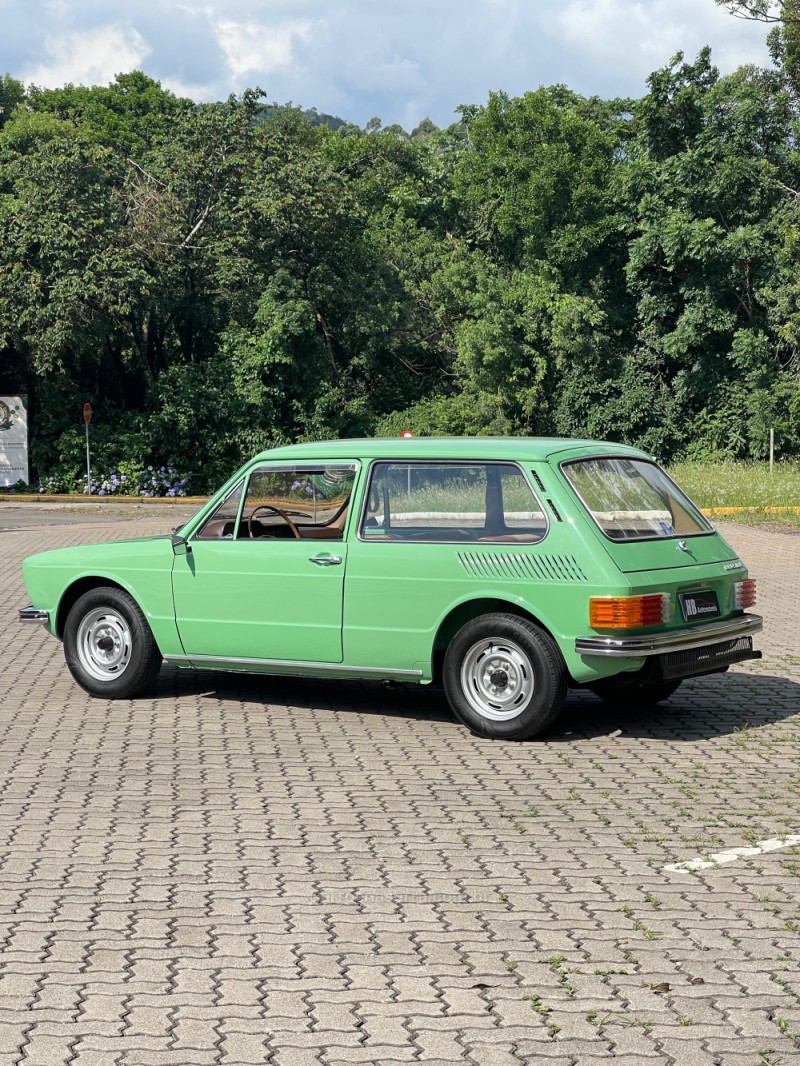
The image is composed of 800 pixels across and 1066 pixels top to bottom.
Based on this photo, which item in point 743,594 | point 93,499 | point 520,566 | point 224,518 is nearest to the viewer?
point 520,566

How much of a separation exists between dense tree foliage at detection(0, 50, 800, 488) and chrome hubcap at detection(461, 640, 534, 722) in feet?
95.3

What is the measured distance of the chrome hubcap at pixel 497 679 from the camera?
8.28 m

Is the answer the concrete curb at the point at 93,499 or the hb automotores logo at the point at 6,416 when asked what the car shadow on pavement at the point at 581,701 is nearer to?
the concrete curb at the point at 93,499

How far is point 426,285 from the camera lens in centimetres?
4488

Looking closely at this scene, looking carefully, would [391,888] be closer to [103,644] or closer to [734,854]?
[734,854]

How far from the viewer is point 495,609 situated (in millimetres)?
8461

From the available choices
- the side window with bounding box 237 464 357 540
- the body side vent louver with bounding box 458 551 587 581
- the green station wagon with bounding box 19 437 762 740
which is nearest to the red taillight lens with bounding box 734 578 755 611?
the green station wagon with bounding box 19 437 762 740

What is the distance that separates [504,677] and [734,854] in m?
2.48

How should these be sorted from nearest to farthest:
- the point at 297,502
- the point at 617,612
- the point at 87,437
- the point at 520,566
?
1. the point at 617,612
2. the point at 520,566
3. the point at 297,502
4. the point at 87,437

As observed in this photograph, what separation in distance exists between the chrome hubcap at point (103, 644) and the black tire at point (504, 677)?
2.51 metres

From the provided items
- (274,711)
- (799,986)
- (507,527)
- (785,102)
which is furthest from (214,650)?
(785,102)

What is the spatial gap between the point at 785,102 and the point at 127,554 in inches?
1493

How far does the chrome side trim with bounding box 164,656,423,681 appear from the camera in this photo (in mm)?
8734

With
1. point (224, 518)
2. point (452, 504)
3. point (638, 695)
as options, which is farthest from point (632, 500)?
point (224, 518)
